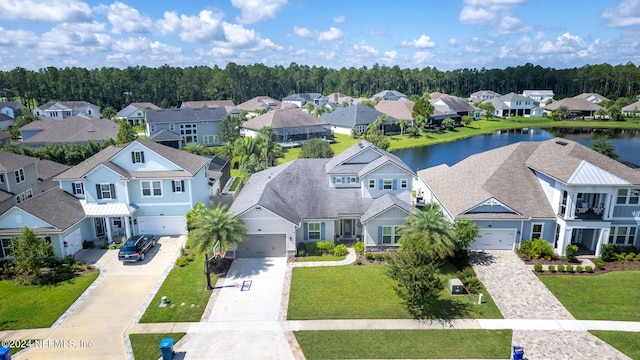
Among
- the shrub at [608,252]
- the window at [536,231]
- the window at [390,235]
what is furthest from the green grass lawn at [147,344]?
the shrub at [608,252]

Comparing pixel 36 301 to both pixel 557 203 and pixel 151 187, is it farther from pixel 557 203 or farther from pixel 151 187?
pixel 557 203

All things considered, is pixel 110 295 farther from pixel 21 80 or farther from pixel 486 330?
pixel 21 80

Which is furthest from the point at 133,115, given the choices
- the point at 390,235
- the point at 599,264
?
the point at 599,264

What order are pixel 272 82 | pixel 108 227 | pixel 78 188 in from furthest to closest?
pixel 272 82 → pixel 78 188 → pixel 108 227

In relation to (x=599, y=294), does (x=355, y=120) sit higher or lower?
higher

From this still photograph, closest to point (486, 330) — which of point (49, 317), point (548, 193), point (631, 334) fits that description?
point (631, 334)

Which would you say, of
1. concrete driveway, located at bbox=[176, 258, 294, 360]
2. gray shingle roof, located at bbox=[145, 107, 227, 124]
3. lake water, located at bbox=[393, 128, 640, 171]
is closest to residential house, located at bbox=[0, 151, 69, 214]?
concrete driveway, located at bbox=[176, 258, 294, 360]

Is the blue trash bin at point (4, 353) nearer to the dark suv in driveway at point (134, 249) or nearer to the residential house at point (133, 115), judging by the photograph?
the dark suv in driveway at point (134, 249)
